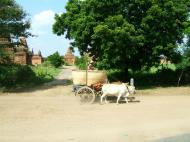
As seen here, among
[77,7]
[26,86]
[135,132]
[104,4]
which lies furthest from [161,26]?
[135,132]

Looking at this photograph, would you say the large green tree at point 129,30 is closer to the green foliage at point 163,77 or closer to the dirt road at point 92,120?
the green foliage at point 163,77

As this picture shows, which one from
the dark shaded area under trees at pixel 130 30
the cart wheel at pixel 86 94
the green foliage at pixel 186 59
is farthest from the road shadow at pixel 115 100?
the green foliage at pixel 186 59

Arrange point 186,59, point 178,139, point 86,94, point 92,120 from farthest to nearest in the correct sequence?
point 186,59, point 86,94, point 92,120, point 178,139

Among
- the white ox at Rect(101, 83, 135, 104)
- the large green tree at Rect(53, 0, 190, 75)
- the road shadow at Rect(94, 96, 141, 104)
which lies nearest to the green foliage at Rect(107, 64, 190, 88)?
the large green tree at Rect(53, 0, 190, 75)

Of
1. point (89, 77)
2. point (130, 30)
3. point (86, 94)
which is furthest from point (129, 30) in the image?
point (86, 94)

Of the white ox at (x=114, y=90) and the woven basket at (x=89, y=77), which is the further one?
the woven basket at (x=89, y=77)

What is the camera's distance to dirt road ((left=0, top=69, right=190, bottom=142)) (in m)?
12.9

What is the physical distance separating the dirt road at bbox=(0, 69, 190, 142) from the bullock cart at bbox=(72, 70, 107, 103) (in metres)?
0.60

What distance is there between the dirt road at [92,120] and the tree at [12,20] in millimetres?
6052

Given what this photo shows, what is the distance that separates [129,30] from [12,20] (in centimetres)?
750

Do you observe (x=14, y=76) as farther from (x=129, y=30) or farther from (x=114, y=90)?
(x=114, y=90)

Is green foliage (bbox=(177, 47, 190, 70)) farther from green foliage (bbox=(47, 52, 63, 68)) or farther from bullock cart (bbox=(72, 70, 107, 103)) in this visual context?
green foliage (bbox=(47, 52, 63, 68))

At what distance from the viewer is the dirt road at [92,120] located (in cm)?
1295

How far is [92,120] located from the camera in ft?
51.8
